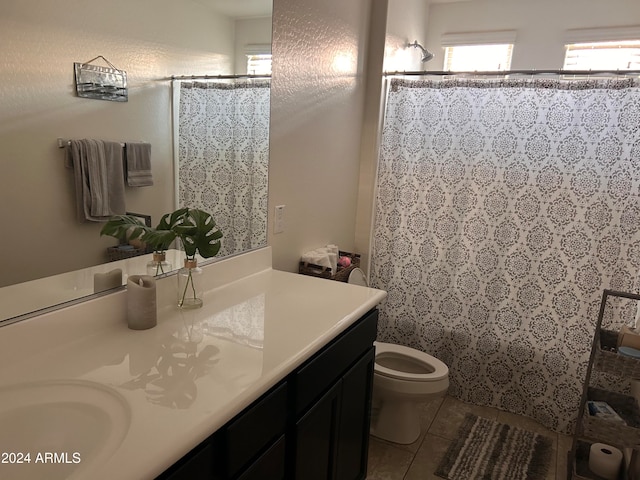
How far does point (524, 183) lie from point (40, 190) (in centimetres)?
229

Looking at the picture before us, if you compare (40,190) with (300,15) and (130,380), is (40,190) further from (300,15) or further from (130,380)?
(300,15)

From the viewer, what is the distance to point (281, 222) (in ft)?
6.89

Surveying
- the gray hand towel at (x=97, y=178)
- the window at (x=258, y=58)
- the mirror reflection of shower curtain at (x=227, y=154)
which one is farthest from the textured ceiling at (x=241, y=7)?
the gray hand towel at (x=97, y=178)

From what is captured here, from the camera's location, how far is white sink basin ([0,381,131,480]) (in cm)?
77

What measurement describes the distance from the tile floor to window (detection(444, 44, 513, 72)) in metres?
2.42

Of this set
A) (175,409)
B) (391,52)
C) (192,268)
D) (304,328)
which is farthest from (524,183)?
(175,409)

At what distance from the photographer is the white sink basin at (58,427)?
2.51 ft

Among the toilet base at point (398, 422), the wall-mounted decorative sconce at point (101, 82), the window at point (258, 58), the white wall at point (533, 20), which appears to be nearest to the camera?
the wall-mounted decorative sconce at point (101, 82)

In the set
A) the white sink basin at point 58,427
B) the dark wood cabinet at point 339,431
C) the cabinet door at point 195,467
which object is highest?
the white sink basin at point 58,427

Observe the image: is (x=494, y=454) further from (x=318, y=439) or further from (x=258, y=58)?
(x=258, y=58)

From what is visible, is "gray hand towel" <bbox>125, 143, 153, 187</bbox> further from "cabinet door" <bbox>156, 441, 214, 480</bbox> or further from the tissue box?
the tissue box

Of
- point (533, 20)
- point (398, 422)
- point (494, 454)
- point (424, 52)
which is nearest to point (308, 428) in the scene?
point (398, 422)

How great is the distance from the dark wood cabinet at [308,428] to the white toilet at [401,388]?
44 cm

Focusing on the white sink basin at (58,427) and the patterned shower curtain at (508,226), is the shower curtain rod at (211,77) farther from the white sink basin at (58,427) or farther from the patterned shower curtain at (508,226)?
the patterned shower curtain at (508,226)
